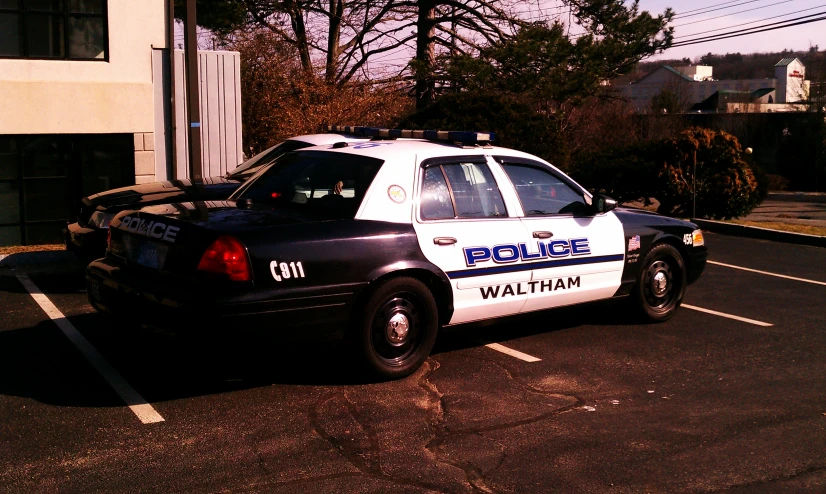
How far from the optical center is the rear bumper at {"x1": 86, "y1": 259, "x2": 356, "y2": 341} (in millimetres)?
5266

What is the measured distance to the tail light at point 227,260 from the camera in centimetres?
532

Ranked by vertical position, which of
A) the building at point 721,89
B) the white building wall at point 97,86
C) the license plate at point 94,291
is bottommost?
the license plate at point 94,291

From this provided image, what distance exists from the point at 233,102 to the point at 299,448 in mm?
10047

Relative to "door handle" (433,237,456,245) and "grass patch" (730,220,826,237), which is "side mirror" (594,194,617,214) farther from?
"grass patch" (730,220,826,237)

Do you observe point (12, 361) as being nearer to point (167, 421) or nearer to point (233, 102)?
point (167, 421)

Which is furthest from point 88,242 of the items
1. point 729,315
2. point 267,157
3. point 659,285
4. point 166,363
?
point 729,315

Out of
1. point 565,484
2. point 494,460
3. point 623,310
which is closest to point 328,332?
point 494,460

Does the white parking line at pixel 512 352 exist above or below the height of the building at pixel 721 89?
below

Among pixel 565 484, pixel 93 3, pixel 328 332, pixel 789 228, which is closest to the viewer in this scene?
pixel 565 484

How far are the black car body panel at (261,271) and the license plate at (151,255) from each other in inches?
1.1

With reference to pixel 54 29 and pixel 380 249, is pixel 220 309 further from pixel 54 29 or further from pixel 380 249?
pixel 54 29

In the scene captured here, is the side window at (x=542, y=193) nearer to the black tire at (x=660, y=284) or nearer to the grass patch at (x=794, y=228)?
the black tire at (x=660, y=284)

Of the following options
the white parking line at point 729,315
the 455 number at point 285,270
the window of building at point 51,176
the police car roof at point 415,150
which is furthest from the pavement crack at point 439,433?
the window of building at point 51,176

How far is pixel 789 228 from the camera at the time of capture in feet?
52.5
